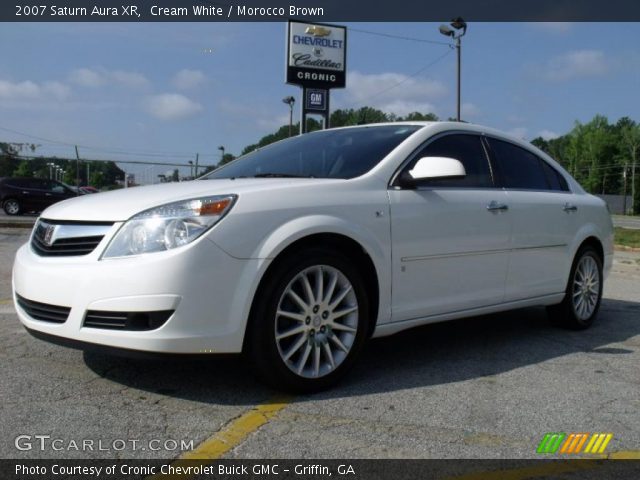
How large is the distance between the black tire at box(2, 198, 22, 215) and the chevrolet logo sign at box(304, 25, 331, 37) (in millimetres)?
12223

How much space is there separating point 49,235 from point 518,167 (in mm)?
3389

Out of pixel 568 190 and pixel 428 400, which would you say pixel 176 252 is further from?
pixel 568 190

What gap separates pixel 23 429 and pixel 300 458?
4.01ft

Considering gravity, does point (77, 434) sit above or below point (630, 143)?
below

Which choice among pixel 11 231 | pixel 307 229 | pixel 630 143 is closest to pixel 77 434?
pixel 307 229

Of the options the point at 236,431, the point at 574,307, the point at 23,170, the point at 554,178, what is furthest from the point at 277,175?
the point at 23,170

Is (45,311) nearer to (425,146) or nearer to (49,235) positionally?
(49,235)

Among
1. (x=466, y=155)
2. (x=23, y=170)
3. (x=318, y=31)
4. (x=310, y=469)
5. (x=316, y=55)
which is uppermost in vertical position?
(x=318, y=31)

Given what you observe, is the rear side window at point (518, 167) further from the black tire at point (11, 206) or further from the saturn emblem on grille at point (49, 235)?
the black tire at point (11, 206)

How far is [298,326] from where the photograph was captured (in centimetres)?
334

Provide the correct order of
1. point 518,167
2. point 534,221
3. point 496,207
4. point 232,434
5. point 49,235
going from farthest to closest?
point 518,167 < point 534,221 < point 496,207 < point 49,235 < point 232,434

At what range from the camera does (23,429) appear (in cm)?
276

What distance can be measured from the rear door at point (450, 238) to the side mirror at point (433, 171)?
0.21 ft

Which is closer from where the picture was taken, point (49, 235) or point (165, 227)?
point (165, 227)
